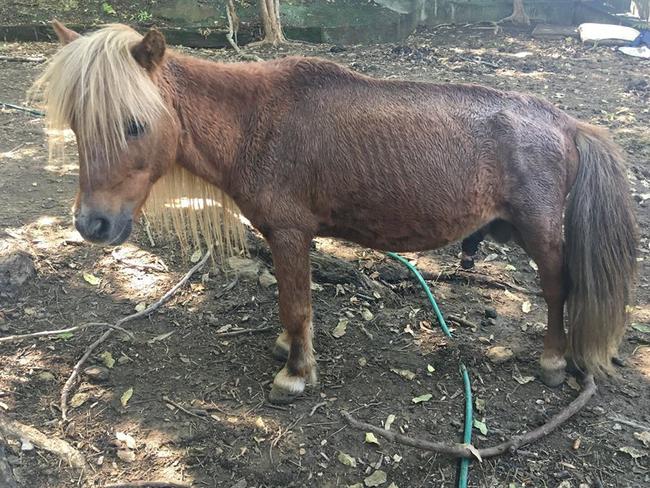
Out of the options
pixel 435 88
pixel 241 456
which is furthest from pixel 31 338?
pixel 435 88

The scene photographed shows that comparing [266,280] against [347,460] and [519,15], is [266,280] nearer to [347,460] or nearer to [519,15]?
[347,460]

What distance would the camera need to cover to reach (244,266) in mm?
4441

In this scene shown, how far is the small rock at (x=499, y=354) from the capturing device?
12.1ft

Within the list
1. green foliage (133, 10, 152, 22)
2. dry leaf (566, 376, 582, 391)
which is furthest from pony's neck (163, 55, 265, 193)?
green foliage (133, 10, 152, 22)

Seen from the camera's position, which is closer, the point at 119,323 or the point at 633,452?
the point at 633,452

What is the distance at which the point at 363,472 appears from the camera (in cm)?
294

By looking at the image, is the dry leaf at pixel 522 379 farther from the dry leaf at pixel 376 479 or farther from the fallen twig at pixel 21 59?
the fallen twig at pixel 21 59

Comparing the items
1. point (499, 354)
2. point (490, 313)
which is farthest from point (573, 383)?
point (490, 313)

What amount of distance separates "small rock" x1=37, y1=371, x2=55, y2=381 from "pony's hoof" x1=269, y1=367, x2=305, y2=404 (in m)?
1.30

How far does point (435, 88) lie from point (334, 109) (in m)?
0.60

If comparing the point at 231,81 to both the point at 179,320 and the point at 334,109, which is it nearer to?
the point at 334,109

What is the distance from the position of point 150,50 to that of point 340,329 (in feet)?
7.24

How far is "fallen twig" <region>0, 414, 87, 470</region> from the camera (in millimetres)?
2818

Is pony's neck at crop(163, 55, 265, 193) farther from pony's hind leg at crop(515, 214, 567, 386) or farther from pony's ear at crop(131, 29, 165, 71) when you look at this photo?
pony's hind leg at crop(515, 214, 567, 386)
